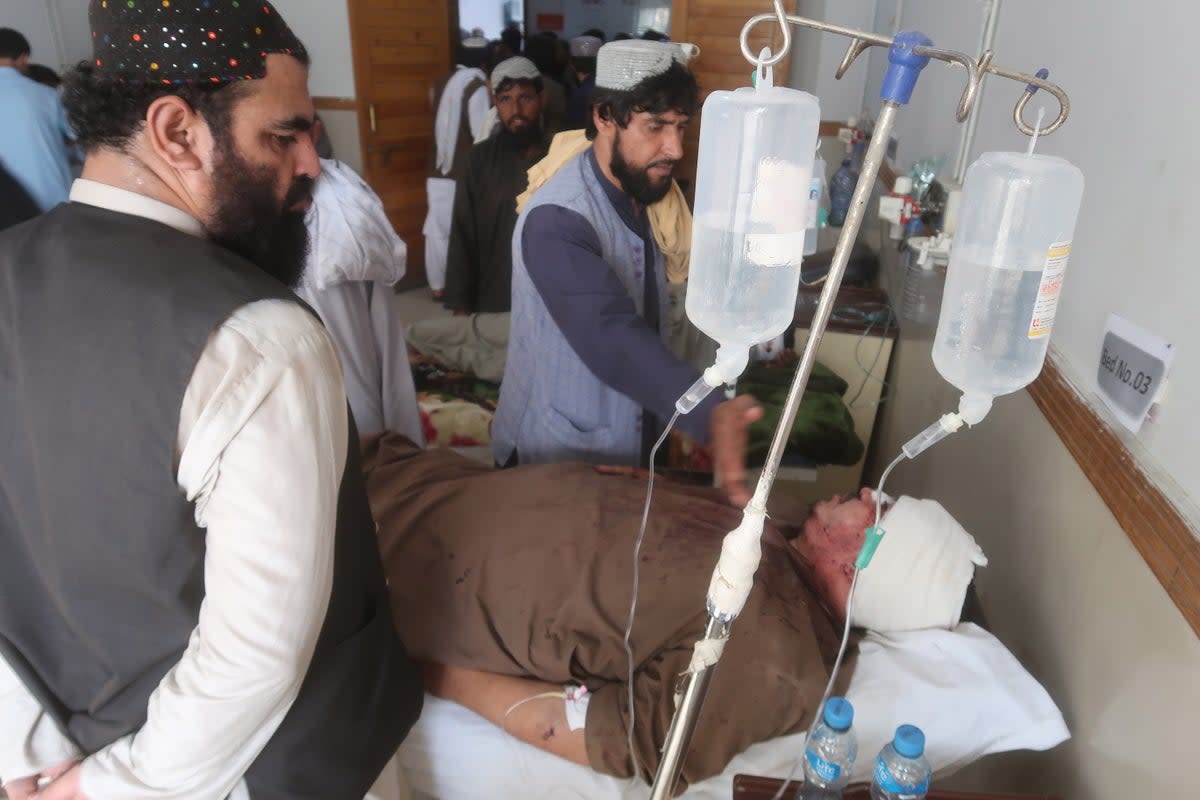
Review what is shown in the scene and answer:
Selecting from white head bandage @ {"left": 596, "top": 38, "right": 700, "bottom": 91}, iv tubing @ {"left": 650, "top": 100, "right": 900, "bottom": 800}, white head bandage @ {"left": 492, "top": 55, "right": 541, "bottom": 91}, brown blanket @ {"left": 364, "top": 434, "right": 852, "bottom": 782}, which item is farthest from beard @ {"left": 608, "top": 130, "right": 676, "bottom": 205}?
white head bandage @ {"left": 492, "top": 55, "right": 541, "bottom": 91}

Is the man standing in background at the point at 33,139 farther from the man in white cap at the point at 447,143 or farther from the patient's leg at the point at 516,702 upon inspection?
the patient's leg at the point at 516,702

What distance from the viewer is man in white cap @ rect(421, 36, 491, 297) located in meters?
4.05

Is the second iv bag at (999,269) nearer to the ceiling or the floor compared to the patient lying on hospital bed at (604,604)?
nearer to the ceiling

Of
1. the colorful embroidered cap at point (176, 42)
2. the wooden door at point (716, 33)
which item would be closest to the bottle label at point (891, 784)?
the colorful embroidered cap at point (176, 42)

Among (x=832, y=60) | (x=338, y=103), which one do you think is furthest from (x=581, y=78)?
(x=832, y=60)

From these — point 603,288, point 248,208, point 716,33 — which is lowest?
point 603,288

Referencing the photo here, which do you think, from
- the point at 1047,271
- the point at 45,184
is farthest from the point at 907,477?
the point at 45,184

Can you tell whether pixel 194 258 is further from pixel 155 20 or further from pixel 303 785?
pixel 303 785

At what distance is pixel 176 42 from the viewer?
0.76m

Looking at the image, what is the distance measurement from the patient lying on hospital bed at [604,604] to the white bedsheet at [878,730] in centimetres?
4

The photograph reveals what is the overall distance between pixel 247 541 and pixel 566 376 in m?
0.95

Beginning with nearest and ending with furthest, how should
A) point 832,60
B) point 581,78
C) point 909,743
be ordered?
point 909,743, point 832,60, point 581,78

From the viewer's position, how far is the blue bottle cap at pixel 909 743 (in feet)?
2.88

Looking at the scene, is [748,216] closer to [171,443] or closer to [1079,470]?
[171,443]
